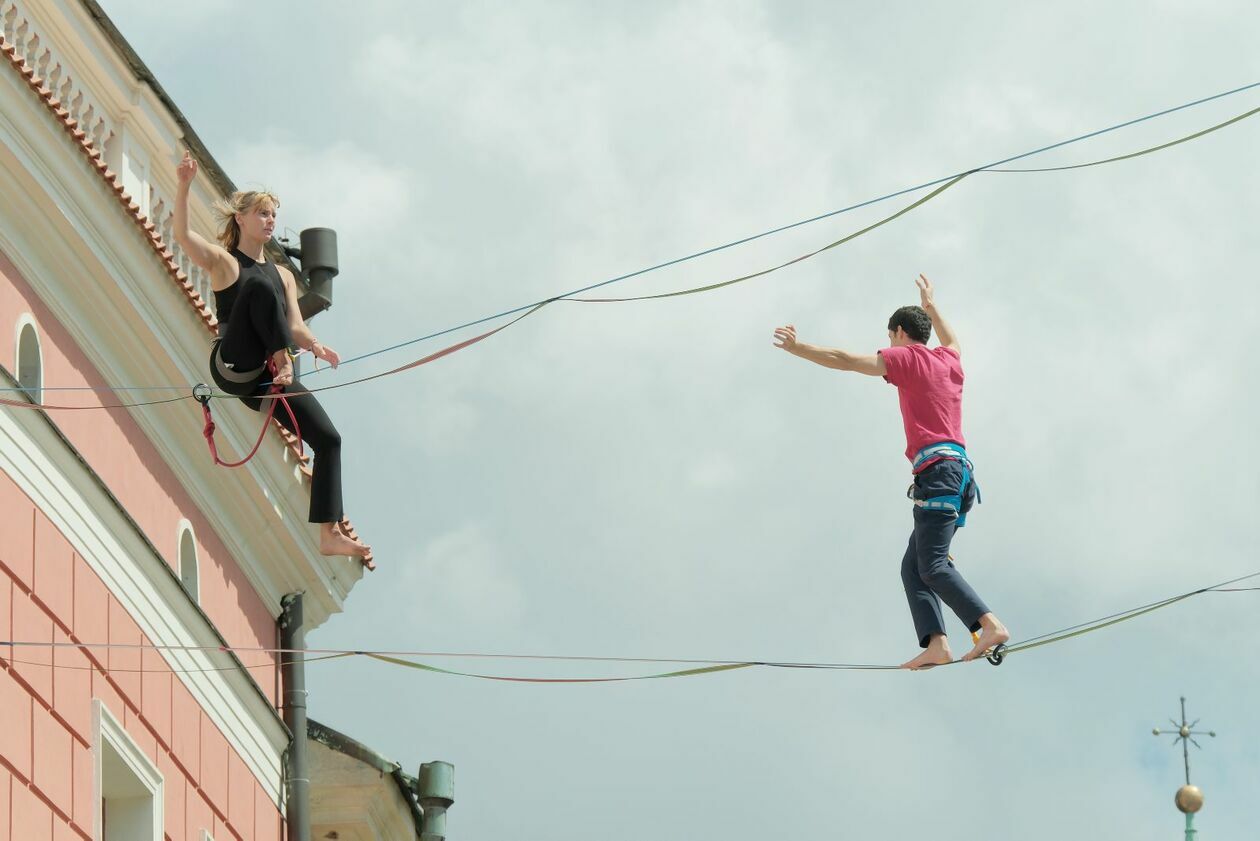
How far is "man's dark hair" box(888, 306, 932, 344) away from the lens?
46.6ft

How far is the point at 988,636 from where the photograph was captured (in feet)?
44.5

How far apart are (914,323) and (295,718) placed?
7015mm

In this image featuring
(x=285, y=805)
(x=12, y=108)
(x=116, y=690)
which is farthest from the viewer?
(x=285, y=805)

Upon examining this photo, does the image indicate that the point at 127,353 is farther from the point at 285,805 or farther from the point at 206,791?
the point at 285,805

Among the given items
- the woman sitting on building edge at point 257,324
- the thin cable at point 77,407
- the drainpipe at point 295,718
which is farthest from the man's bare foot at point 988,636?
the drainpipe at point 295,718

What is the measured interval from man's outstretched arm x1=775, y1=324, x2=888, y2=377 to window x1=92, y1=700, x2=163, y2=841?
4.72m

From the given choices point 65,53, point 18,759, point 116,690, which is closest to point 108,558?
point 116,690

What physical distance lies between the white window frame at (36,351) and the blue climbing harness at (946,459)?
4630 mm

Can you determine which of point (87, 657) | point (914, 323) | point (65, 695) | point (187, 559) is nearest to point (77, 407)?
point (87, 657)

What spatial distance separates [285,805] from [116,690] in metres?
3.57

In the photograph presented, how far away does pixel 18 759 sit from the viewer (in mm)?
14641

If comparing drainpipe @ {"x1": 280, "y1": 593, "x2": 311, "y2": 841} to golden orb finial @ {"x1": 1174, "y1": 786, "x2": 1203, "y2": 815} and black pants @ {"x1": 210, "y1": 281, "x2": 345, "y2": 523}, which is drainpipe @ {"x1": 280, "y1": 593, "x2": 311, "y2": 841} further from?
golden orb finial @ {"x1": 1174, "y1": 786, "x2": 1203, "y2": 815}

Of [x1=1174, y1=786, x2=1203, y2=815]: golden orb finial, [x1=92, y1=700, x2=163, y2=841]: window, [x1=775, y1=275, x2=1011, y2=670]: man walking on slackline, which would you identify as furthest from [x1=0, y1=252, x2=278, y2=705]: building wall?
[x1=1174, y1=786, x2=1203, y2=815]: golden orb finial

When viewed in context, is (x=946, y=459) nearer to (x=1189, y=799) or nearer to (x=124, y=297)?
(x=124, y=297)
